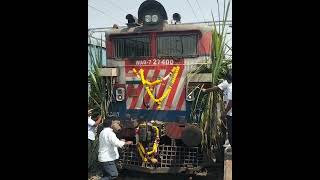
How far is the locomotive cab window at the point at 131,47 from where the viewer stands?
13.5 ft

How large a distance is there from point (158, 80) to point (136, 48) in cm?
50

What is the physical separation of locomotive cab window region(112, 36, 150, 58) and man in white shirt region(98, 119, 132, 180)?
955mm

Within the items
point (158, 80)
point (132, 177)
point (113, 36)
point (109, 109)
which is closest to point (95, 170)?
point (132, 177)

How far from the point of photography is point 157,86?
4016 millimetres

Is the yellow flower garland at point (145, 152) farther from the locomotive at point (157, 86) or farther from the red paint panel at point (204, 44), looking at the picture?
the red paint panel at point (204, 44)

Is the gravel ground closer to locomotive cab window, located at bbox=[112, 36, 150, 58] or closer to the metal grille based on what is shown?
the metal grille

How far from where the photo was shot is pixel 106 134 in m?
3.80

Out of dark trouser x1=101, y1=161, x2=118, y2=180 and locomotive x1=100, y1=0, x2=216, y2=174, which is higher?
locomotive x1=100, y1=0, x2=216, y2=174

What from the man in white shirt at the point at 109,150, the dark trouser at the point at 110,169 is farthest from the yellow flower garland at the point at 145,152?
the dark trouser at the point at 110,169

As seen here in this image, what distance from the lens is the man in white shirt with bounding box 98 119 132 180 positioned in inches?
149

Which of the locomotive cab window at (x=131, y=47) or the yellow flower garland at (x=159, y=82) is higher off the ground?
the locomotive cab window at (x=131, y=47)

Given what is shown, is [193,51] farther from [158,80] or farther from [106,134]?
[106,134]

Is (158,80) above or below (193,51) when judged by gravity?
below

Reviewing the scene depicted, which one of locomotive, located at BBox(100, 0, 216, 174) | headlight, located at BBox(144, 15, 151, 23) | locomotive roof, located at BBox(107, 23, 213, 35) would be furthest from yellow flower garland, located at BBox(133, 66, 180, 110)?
headlight, located at BBox(144, 15, 151, 23)
